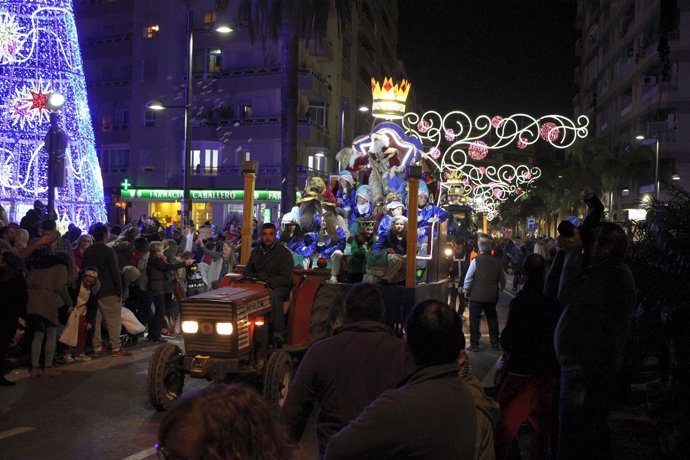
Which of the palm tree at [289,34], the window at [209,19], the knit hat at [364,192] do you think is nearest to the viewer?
the knit hat at [364,192]

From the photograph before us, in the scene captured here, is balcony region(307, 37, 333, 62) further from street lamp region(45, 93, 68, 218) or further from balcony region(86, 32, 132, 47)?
street lamp region(45, 93, 68, 218)

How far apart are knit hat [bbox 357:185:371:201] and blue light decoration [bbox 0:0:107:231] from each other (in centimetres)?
907

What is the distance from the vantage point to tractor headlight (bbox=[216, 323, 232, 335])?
814 centimetres

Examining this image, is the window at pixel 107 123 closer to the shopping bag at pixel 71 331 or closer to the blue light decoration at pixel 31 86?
the blue light decoration at pixel 31 86

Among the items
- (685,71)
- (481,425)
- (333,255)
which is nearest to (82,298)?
(333,255)

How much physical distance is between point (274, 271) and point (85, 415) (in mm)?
2788

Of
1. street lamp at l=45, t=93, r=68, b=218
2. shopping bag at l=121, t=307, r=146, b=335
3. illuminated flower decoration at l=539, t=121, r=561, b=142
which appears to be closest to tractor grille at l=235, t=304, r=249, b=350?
shopping bag at l=121, t=307, r=146, b=335

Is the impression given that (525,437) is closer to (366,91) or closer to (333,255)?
(333,255)

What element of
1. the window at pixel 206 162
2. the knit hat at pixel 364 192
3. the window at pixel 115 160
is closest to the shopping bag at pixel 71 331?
the knit hat at pixel 364 192

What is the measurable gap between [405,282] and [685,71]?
132 feet

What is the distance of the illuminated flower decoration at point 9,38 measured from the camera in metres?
18.2

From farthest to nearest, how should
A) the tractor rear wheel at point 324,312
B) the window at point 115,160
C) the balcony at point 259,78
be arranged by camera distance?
the window at point 115,160
the balcony at point 259,78
the tractor rear wheel at point 324,312

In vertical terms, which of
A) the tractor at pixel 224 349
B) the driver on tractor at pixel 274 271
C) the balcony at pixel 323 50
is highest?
the balcony at pixel 323 50

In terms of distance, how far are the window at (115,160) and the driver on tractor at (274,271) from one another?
37.7 meters
